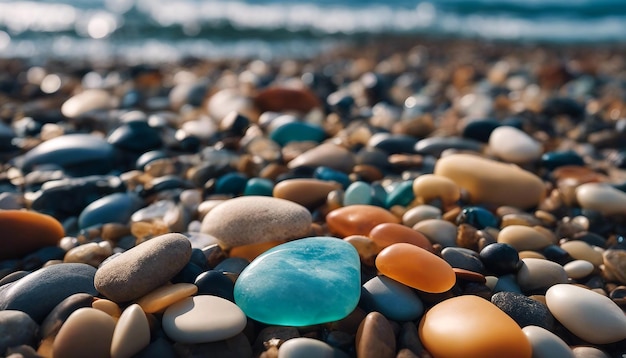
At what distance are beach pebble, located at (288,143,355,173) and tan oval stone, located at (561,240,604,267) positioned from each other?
925 millimetres

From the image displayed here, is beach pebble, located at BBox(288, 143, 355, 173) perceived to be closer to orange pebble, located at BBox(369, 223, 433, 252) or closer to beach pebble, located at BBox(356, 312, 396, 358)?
orange pebble, located at BBox(369, 223, 433, 252)

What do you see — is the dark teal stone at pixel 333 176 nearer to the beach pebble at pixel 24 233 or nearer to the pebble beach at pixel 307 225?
the pebble beach at pixel 307 225

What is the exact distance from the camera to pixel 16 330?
121cm

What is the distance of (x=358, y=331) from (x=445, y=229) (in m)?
0.61

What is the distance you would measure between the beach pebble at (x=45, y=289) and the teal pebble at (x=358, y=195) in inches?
35.3

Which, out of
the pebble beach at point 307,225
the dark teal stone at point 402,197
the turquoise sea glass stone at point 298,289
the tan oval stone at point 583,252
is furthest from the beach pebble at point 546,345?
the dark teal stone at point 402,197

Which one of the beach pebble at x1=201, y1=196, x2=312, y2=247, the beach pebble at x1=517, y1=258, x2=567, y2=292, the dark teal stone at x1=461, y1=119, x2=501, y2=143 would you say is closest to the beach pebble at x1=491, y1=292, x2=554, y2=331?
the beach pebble at x1=517, y1=258, x2=567, y2=292

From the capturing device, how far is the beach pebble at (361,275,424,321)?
4.33 ft

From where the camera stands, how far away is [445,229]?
1.73 metres

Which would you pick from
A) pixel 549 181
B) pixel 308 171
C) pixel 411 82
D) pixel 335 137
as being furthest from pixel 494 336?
pixel 411 82

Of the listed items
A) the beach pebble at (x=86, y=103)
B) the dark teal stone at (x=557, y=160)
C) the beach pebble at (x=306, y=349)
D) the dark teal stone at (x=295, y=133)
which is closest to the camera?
the beach pebble at (x=306, y=349)

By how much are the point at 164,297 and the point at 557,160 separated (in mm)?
1899

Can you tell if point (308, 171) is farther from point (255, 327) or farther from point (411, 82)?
point (411, 82)

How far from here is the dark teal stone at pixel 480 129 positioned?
271 cm
